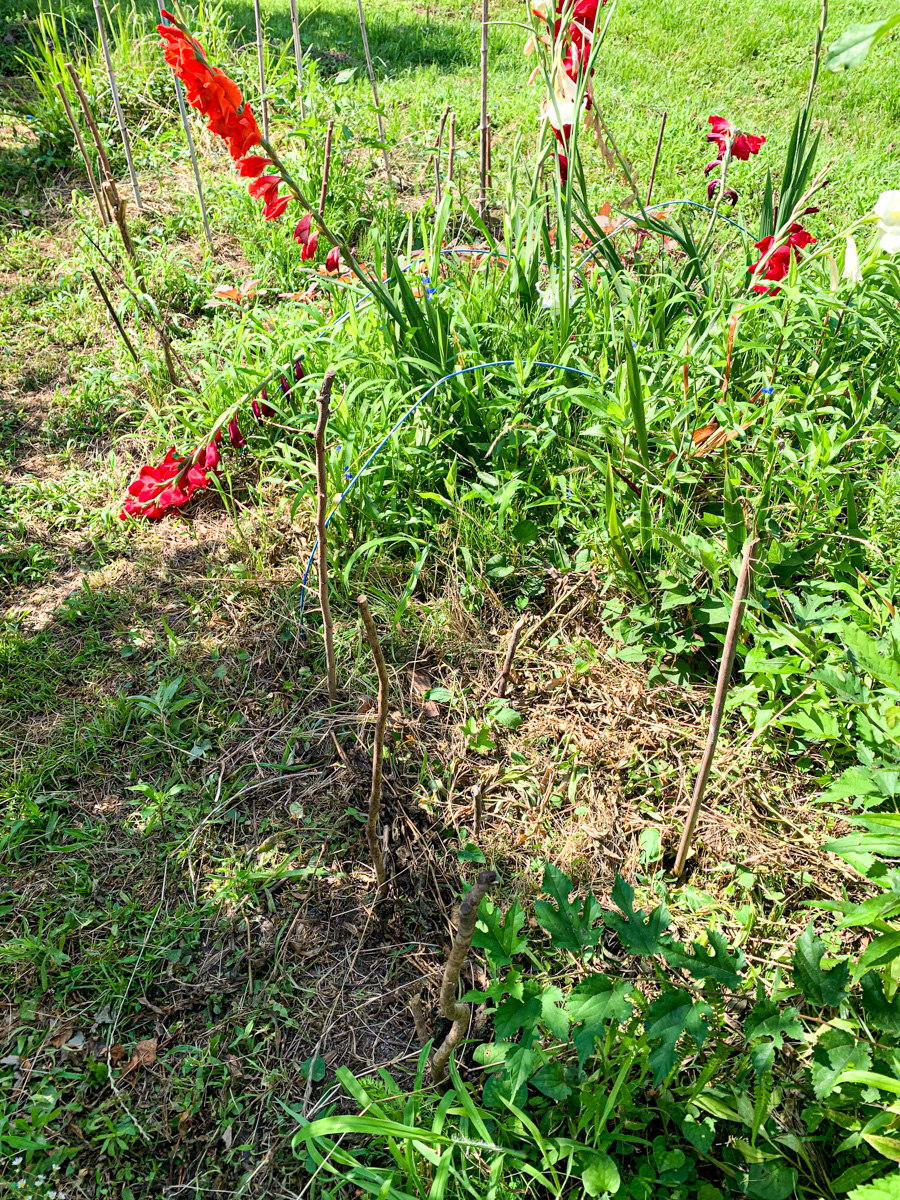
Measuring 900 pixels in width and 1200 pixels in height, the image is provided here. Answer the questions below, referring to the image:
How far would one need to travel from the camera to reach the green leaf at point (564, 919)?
50.0 inches

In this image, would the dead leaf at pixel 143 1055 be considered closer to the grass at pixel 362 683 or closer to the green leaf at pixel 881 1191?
the grass at pixel 362 683

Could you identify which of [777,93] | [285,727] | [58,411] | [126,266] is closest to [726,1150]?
[285,727]

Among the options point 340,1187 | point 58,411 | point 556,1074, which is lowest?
point 340,1187

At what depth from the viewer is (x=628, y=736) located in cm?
199

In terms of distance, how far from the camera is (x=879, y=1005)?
1239 millimetres

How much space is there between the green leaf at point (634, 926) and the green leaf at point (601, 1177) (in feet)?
0.99

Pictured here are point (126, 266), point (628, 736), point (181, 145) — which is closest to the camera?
point (628, 736)

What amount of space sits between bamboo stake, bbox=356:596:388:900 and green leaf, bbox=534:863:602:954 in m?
0.38

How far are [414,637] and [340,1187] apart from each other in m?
1.16

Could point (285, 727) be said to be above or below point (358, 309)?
below

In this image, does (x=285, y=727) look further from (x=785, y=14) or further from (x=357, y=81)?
(x=785, y=14)

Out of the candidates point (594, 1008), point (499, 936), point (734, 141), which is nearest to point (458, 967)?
point (499, 936)

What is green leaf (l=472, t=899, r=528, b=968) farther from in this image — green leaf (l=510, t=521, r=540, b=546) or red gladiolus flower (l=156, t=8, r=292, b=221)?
red gladiolus flower (l=156, t=8, r=292, b=221)

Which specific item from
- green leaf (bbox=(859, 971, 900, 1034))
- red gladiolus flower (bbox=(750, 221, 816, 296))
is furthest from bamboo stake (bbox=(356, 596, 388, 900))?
red gladiolus flower (bbox=(750, 221, 816, 296))
